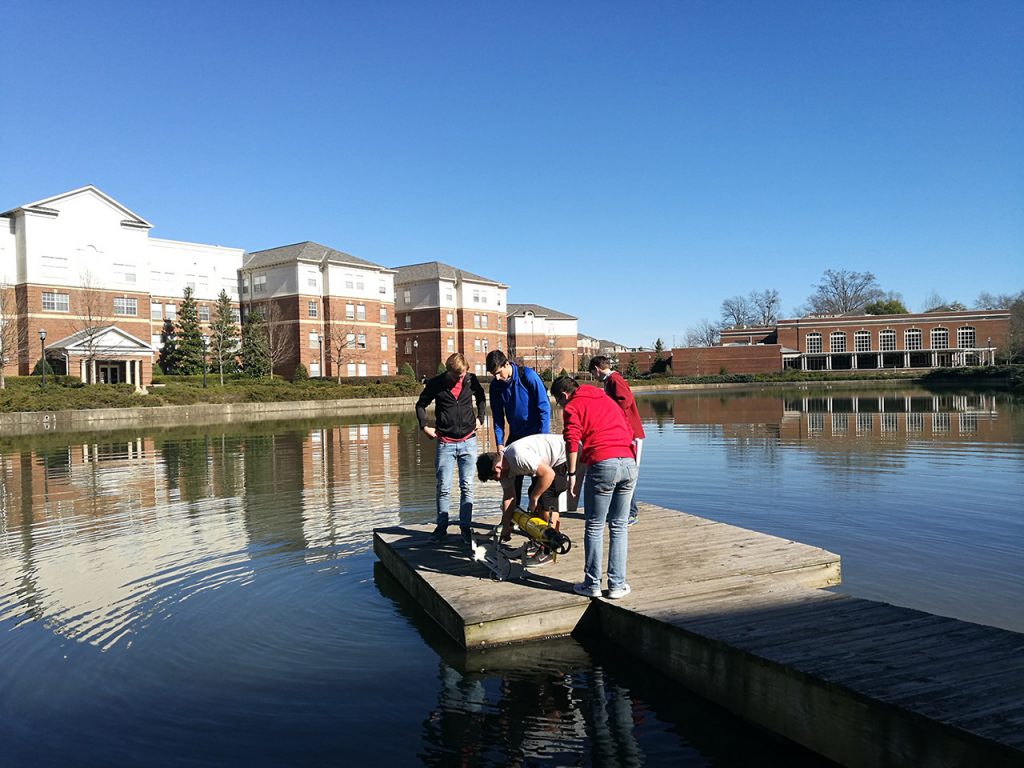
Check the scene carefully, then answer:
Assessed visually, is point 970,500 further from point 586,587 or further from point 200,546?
point 200,546

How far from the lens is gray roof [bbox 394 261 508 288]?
76500 mm

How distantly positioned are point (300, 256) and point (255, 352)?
9.83 m

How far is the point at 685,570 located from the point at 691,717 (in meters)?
1.94

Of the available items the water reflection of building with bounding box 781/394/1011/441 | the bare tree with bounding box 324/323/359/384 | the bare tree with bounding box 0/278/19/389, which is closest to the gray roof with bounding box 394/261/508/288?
the bare tree with bounding box 324/323/359/384

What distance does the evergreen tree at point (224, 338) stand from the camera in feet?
192

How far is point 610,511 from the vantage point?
19.8ft

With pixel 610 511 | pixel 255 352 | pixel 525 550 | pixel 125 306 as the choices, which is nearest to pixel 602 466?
pixel 610 511

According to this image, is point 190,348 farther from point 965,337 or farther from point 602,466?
point 965,337

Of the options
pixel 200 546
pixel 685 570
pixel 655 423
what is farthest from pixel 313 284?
pixel 685 570

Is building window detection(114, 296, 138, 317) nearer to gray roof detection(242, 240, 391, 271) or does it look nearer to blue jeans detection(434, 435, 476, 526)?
gray roof detection(242, 240, 391, 271)

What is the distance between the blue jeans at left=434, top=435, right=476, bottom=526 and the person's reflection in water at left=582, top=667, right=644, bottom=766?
9.15 ft

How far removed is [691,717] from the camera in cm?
488

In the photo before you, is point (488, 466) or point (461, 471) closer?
point (488, 466)

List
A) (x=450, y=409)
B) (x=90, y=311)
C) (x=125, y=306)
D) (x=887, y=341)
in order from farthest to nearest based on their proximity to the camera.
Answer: (x=887, y=341) < (x=125, y=306) < (x=90, y=311) < (x=450, y=409)
